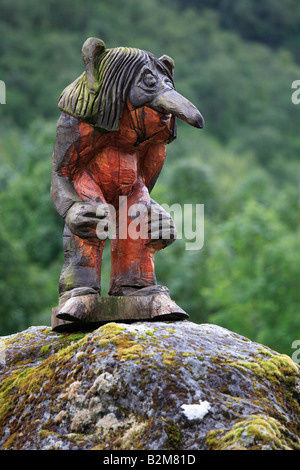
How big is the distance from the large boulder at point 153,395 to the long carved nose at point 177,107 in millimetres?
1327

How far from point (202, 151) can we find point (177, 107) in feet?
185

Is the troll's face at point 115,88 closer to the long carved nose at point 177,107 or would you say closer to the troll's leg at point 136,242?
the long carved nose at point 177,107

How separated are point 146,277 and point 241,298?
65.6 ft

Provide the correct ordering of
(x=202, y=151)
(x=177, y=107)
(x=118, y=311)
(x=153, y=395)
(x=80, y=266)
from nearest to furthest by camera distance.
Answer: (x=153, y=395) < (x=177, y=107) < (x=118, y=311) < (x=80, y=266) < (x=202, y=151)

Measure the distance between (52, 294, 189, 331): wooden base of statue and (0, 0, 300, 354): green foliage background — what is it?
44.7 feet

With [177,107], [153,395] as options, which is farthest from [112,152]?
[153,395]

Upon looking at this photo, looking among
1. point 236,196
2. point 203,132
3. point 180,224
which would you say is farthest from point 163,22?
point 180,224

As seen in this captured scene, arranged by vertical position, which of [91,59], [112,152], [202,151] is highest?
[202,151]

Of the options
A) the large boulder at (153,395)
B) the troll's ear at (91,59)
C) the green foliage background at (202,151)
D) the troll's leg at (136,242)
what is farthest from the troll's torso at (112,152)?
the green foliage background at (202,151)

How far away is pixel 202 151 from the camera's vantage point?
62250mm

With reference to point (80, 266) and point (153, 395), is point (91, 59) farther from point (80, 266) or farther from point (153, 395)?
point (153, 395)

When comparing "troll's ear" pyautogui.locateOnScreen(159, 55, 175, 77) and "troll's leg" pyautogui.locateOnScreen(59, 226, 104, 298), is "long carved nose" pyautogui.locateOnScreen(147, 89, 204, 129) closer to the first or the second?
"troll's ear" pyautogui.locateOnScreen(159, 55, 175, 77)

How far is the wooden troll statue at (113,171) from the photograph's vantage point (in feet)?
20.1
